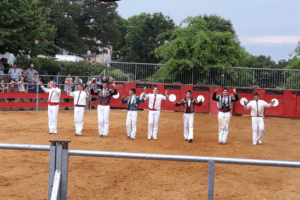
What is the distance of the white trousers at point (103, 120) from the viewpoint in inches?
658

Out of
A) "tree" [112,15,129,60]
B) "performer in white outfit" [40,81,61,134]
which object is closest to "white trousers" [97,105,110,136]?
"performer in white outfit" [40,81,61,134]

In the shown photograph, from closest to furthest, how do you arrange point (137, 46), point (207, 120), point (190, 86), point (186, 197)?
point (186, 197) → point (207, 120) → point (190, 86) → point (137, 46)

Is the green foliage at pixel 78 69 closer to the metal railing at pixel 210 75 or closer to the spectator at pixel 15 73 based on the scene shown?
the metal railing at pixel 210 75

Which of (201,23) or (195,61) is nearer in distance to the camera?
(195,61)

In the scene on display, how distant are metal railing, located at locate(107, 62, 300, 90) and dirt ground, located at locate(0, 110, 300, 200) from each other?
9063mm

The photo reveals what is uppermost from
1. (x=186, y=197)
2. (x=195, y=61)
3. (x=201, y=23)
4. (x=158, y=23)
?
(x=158, y=23)

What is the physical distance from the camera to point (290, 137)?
19.1 meters

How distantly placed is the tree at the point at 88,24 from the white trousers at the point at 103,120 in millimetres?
42483

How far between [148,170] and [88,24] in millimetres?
59008

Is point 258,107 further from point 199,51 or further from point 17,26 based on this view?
point 17,26

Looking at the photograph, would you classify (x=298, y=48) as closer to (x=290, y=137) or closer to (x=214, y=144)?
(x=290, y=137)

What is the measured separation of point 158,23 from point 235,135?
4635cm

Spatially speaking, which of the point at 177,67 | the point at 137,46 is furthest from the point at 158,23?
the point at 177,67

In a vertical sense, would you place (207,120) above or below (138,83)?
below
